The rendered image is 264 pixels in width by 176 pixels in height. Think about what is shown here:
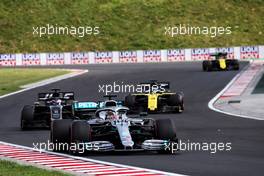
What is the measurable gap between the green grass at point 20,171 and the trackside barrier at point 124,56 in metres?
57.6

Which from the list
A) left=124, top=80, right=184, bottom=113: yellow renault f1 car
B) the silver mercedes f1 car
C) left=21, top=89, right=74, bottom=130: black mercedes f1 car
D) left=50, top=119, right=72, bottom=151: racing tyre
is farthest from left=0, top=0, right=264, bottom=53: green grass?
left=50, top=119, right=72, bottom=151: racing tyre

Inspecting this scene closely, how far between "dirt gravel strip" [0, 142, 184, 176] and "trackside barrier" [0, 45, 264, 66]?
54703 millimetres

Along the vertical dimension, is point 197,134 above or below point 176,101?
below

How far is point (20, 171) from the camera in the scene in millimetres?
12773

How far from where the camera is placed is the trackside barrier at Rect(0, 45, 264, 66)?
7106 centimetres

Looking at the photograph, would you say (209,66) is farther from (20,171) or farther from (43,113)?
(20,171)

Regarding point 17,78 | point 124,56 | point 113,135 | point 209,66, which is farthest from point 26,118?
point 124,56

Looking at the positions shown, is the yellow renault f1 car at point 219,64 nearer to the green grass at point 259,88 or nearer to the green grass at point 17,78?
the green grass at point 17,78

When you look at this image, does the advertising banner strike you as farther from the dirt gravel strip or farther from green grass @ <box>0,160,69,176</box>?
green grass @ <box>0,160,69,176</box>

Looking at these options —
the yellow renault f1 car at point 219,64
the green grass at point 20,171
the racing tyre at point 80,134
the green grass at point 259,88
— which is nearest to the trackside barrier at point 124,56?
the yellow renault f1 car at point 219,64

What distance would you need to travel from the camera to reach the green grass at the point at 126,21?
79.1 m

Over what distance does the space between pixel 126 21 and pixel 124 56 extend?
10.6 metres

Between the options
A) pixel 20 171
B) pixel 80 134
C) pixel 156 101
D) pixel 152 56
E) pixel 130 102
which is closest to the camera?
pixel 20 171

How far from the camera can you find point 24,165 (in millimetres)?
13672
